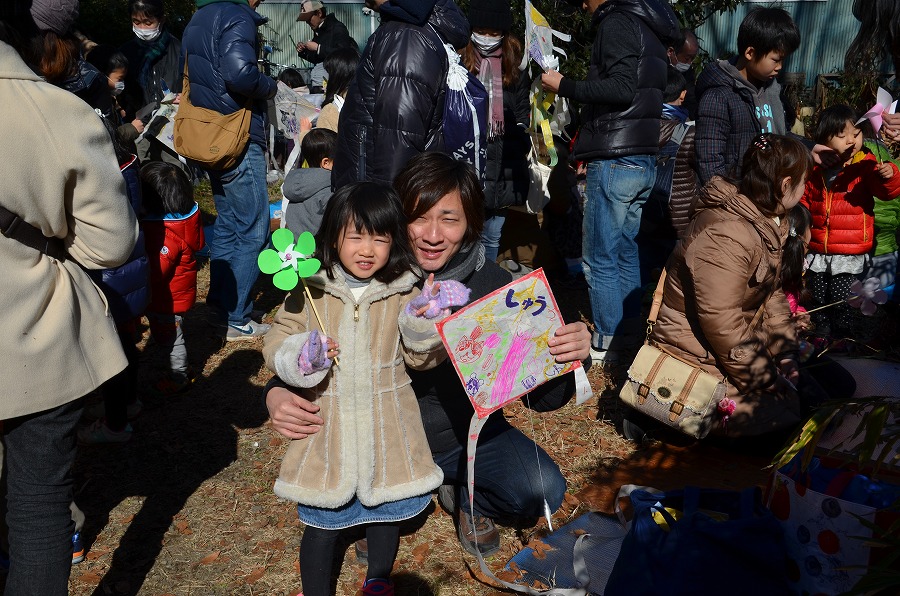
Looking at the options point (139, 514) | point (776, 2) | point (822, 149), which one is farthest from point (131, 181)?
point (776, 2)

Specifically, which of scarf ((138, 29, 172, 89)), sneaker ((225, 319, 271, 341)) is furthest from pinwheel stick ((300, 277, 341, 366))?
scarf ((138, 29, 172, 89))

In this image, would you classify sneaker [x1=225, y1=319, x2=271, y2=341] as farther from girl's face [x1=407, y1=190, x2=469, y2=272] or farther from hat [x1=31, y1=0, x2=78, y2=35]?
girl's face [x1=407, y1=190, x2=469, y2=272]

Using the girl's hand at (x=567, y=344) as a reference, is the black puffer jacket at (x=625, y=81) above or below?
above

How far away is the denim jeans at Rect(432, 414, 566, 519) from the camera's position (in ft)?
9.88

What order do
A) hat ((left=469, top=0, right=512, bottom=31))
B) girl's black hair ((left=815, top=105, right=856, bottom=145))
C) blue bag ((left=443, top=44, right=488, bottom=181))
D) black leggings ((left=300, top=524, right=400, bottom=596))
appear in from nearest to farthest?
black leggings ((left=300, top=524, right=400, bottom=596)), blue bag ((left=443, top=44, right=488, bottom=181)), hat ((left=469, top=0, right=512, bottom=31)), girl's black hair ((left=815, top=105, right=856, bottom=145))

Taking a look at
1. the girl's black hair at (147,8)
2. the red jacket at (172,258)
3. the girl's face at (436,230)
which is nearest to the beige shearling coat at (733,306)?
the girl's face at (436,230)

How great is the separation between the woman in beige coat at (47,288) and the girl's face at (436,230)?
0.87 m

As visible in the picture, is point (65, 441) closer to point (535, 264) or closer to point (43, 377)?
point (43, 377)

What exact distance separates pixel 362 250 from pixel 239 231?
322cm

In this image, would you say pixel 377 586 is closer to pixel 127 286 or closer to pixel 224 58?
pixel 127 286

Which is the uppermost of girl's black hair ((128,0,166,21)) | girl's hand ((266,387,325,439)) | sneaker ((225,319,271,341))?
girl's black hair ((128,0,166,21))

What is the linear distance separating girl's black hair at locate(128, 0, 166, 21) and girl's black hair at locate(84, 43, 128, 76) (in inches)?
17.3

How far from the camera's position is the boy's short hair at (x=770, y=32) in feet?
14.8

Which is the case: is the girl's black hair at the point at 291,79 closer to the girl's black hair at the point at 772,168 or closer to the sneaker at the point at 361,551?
the girl's black hair at the point at 772,168
